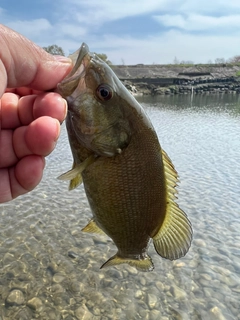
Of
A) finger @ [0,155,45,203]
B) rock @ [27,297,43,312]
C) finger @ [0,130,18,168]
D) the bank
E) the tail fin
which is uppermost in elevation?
finger @ [0,130,18,168]

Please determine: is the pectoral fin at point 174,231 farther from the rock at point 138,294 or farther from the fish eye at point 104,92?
the rock at point 138,294

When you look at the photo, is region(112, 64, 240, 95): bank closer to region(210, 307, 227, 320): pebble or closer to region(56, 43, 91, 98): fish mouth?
region(210, 307, 227, 320): pebble

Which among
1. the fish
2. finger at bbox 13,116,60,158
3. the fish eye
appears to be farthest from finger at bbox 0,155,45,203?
the fish eye

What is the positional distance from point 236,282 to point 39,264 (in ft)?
9.70

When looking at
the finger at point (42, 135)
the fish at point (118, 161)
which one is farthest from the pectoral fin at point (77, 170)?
the finger at point (42, 135)

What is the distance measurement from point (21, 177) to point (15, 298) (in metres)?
2.29

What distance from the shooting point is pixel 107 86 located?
2508 millimetres

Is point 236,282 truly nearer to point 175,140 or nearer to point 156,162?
point 156,162

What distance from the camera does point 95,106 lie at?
2.51 meters

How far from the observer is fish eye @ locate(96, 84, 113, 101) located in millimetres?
2496

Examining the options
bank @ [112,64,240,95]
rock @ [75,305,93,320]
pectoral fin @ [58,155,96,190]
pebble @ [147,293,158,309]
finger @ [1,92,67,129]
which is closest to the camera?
pectoral fin @ [58,155,96,190]

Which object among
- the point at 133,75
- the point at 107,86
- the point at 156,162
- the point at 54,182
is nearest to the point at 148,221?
the point at 156,162

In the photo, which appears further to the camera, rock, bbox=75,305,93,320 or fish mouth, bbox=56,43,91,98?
rock, bbox=75,305,93,320

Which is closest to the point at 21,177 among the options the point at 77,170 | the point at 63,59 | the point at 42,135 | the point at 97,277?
the point at 42,135
